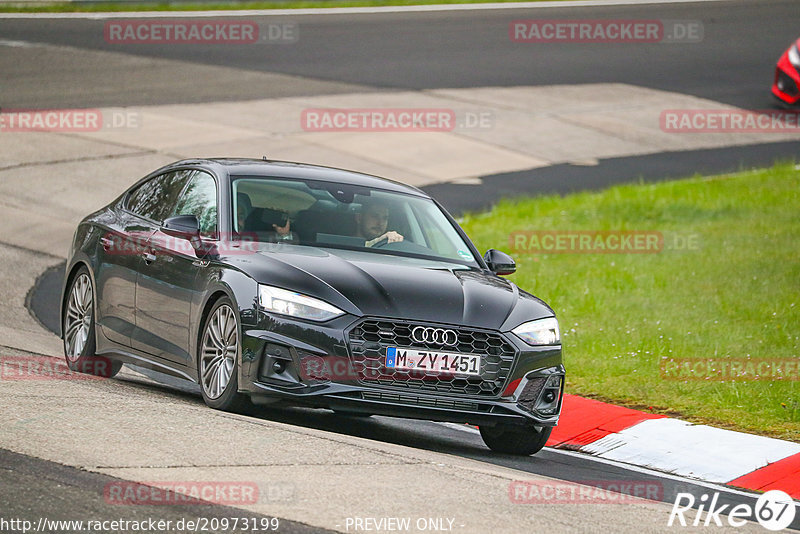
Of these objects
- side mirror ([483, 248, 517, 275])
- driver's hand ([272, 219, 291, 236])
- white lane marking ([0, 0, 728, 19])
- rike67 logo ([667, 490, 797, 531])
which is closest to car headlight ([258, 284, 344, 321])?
driver's hand ([272, 219, 291, 236])

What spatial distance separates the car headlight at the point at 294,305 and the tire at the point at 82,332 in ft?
7.91

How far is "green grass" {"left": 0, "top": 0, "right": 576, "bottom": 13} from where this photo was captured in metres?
31.2

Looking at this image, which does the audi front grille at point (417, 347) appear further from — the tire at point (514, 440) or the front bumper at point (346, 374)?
the tire at point (514, 440)

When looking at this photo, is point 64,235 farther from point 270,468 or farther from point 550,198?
point 270,468

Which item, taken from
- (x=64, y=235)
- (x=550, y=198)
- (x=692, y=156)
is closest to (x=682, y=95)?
(x=692, y=156)

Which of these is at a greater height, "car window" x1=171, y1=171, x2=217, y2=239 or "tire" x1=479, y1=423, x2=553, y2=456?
"car window" x1=171, y1=171, x2=217, y2=239

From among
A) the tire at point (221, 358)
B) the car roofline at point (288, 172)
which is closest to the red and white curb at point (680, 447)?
the car roofline at point (288, 172)

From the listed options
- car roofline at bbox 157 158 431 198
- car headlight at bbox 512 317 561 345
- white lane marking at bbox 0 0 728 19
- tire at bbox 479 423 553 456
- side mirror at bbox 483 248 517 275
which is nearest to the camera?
car headlight at bbox 512 317 561 345

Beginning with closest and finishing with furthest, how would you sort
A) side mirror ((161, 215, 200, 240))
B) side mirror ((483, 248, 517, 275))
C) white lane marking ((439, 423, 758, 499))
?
white lane marking ((439, 423, 758, 499))
side mirror ((161, 215, 200, 240))
side mirror ((483, 248, 517, 275))

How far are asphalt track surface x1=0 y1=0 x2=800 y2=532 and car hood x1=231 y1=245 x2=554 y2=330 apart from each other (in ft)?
19.7

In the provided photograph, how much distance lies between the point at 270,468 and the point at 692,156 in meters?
18.0

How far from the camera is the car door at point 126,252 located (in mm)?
8914

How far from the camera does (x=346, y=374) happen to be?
289 inches

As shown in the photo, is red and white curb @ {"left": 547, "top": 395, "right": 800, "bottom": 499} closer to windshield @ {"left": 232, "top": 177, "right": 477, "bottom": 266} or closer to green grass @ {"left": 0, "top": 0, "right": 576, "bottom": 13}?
windshield @ {"left": 232, "top": 177, "right": 477, "bottom": 266}
